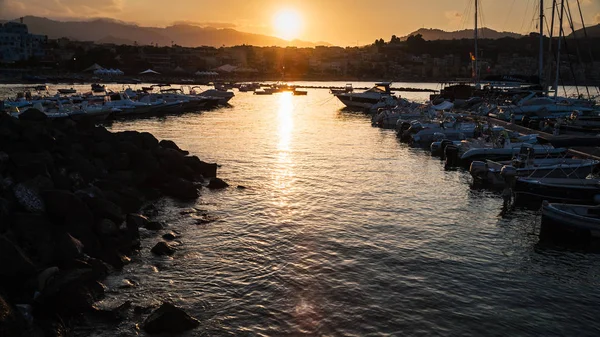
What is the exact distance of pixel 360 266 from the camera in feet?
43.9

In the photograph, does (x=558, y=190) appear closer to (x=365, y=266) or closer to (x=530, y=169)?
(x=530, y=169)

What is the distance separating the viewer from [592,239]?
1558 cm

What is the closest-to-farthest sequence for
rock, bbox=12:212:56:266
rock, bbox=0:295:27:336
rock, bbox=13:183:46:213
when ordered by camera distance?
1. rock, bbox=0:295:27:336
2. rock, bbox=12:212:56:266
3. rock, bbox=13:183:46:213

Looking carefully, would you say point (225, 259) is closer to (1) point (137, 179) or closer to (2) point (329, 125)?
(1) point (137, 179)

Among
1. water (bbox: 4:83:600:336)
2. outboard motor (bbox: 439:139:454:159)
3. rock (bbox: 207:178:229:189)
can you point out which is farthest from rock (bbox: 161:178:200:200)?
outboard motor (bbox: 439:139:454:159)

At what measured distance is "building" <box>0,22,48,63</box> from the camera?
535ft

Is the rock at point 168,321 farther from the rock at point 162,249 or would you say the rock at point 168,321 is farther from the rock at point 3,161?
the rock at point 3,161

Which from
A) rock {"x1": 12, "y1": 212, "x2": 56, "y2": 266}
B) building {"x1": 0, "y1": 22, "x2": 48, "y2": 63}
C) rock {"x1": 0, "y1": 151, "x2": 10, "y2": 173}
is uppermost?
building {"x1": 0, "y1": 22, "x2": 48, "y2": 63}

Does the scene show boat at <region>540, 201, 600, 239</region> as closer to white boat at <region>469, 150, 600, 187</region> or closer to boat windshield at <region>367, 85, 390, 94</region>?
white boat at <region>469, 150, 600, 187</region>

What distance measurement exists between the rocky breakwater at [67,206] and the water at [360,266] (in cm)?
77

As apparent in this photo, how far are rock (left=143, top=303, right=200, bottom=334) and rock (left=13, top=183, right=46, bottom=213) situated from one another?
567 cm

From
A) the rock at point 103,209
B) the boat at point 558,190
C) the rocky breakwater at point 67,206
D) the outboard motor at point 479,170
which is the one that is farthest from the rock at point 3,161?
the outboard motor at point 479,170

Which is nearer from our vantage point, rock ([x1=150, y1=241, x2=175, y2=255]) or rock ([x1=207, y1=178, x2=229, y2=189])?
rock ([x1=150, y1=241, x2=175, y2=255])

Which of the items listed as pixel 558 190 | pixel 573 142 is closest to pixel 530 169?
pixel 558 190
